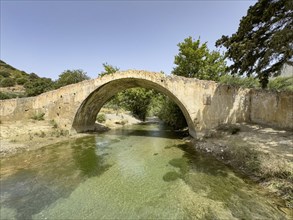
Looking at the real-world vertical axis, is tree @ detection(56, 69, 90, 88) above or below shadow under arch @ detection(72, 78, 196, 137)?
above

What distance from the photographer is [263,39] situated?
9.66 metres

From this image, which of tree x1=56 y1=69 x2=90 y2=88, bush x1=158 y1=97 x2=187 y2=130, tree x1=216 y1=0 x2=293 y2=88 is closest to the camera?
tree x1=216 y1=0 x2=293 y2=88

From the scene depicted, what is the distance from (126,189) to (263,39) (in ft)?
32.3

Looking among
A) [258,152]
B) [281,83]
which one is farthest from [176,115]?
[258,152]

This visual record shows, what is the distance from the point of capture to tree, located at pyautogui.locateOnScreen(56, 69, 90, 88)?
39.9m

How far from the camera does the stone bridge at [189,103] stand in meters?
12.7

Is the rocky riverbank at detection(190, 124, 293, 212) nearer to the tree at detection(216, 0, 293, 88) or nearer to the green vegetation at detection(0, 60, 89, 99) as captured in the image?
the tree at detection(216, 0, 293, 88)

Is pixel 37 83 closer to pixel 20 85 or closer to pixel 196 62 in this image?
pixel 20 85

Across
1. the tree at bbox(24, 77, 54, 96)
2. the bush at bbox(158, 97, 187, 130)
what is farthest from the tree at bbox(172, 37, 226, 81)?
the tree at bbox(24, 77, 54, 96)

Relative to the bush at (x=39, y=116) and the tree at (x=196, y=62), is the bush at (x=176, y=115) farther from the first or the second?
the bush at (x=39, y=116)

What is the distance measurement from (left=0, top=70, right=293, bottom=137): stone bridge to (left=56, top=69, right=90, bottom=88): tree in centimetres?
2429

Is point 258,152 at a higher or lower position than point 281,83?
lower

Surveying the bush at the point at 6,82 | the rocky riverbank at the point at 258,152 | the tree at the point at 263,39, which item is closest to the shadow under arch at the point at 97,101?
the rocky riverbank at the point at 258,152

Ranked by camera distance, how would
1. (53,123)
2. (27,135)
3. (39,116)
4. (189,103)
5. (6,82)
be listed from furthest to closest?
(6,82) → (39,116) → (53,123) → (189,103) → (27,135)
